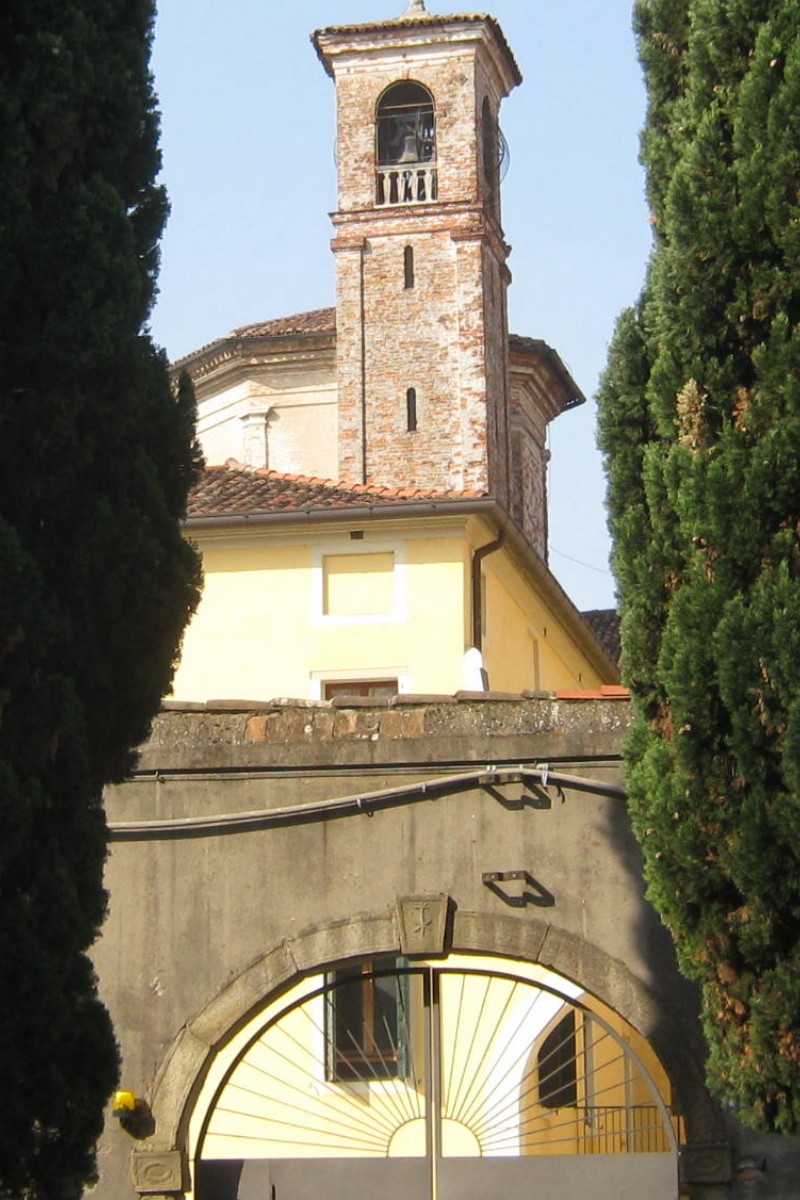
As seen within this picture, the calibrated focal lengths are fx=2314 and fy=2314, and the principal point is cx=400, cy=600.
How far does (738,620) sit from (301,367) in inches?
1417

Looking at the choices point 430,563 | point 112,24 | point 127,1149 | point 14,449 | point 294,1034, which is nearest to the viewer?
point 14,449

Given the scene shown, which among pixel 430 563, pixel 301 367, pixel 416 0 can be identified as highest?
pixel 416 0

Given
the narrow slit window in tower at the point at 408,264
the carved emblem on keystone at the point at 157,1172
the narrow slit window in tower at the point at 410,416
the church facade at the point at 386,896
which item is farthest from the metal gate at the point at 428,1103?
the narrow slit window in tower at the point at 408,264

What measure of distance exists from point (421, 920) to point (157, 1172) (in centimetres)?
181

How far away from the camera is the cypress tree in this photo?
8.55 meters

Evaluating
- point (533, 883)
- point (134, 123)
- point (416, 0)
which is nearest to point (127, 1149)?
point (533, 883)

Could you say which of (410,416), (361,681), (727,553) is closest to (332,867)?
(727,553)

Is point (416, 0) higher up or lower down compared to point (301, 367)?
higher up

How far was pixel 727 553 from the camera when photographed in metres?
9.79

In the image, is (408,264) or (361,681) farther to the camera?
(408,264)

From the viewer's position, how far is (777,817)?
954 centimetres

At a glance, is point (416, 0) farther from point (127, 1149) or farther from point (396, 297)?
point (127, 1149)

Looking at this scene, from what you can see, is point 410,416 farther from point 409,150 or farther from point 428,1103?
point 428,1103

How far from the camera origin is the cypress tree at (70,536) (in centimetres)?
855
